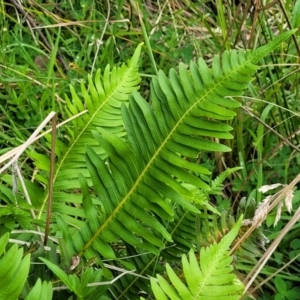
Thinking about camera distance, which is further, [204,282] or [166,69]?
[166,69]

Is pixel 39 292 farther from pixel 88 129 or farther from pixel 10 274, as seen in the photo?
pixel 88 129

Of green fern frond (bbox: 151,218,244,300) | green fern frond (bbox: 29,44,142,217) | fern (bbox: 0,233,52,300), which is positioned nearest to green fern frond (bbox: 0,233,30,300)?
fern (bbox: 0,233,52,300)

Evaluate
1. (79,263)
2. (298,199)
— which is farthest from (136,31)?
(79,263)

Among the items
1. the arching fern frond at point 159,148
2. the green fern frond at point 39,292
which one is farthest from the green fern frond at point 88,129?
the green fern frond at point 39,292

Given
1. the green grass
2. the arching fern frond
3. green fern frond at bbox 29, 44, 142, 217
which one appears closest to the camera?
the arching fern frond

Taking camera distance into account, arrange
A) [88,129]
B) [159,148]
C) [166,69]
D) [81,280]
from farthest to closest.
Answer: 1. [166,69]
2. [88,129]
3. [159,148]
4. [81,280]

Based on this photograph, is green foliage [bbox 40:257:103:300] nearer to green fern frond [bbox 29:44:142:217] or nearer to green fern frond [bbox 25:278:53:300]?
green fern frond [bbox 25:278:53:300]

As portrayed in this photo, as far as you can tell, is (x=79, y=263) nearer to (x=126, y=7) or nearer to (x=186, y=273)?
(x=186, y=273)

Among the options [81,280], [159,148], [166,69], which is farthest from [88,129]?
A: [166,69]
